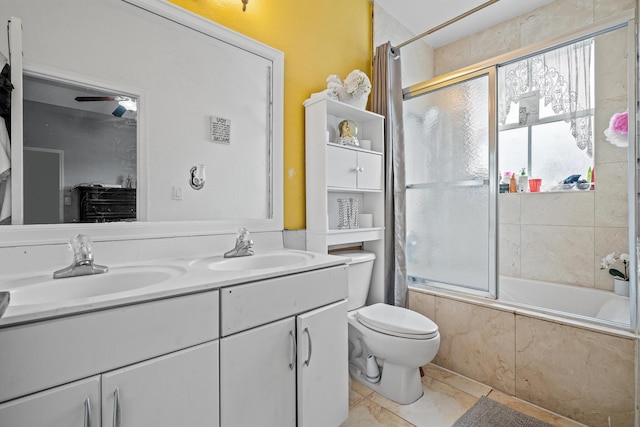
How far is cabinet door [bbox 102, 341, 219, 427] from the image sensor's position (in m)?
0.77

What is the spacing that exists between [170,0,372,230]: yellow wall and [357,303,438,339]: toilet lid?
26.1 inches

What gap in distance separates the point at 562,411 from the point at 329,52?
2.44 metres

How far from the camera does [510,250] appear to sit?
2.66 m

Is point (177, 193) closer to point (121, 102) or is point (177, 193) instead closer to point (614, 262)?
point (121, 102)

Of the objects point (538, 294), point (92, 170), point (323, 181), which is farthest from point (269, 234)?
point (538, 294)

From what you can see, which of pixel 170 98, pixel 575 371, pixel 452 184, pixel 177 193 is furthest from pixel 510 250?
pixel 170 98

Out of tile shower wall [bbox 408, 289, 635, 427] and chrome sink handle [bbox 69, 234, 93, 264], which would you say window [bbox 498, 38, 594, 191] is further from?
chrome sink handle [bbox 69, 234, 93, 264]

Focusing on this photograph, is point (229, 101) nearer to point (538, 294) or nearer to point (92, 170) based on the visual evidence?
point (92, 170)

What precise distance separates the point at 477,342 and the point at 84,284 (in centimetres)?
198

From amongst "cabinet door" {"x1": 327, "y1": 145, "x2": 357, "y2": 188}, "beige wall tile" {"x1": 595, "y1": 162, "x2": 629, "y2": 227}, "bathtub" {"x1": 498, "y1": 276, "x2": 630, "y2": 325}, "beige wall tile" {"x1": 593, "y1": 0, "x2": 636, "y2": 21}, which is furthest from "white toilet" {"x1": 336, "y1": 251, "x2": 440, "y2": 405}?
"beige wall tile" {"x1": 593, "y1": 0, "x2": 636, "y2": 21}

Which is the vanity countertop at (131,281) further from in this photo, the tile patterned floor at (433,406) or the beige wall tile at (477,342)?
the beige wall tile at (477,342)

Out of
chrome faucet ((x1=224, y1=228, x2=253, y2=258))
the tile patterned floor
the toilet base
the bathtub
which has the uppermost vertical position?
chrome faucet ((x1=224, y1=228, x2=253, y2=258))

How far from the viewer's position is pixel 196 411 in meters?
0.90

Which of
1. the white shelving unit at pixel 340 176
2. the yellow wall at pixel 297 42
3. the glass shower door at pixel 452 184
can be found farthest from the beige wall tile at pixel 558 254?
the yellow wall at pixel 297 42
